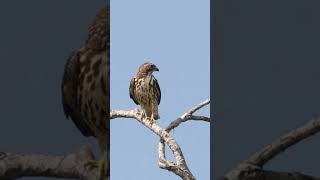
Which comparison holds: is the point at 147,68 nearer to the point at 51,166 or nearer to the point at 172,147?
the point at 172,147

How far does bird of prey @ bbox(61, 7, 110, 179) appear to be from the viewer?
2908mm

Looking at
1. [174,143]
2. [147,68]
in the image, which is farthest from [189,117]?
[147,68]

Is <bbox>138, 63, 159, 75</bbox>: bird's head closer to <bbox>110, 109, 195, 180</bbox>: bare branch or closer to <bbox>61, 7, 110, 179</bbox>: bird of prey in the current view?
<bbox>110, 109, 195, 180</bbox>: bare branch

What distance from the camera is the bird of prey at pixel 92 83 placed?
2.91m

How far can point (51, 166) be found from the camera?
8.00 feet

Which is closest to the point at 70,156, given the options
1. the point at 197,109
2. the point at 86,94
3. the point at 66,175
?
the point at 66,175
